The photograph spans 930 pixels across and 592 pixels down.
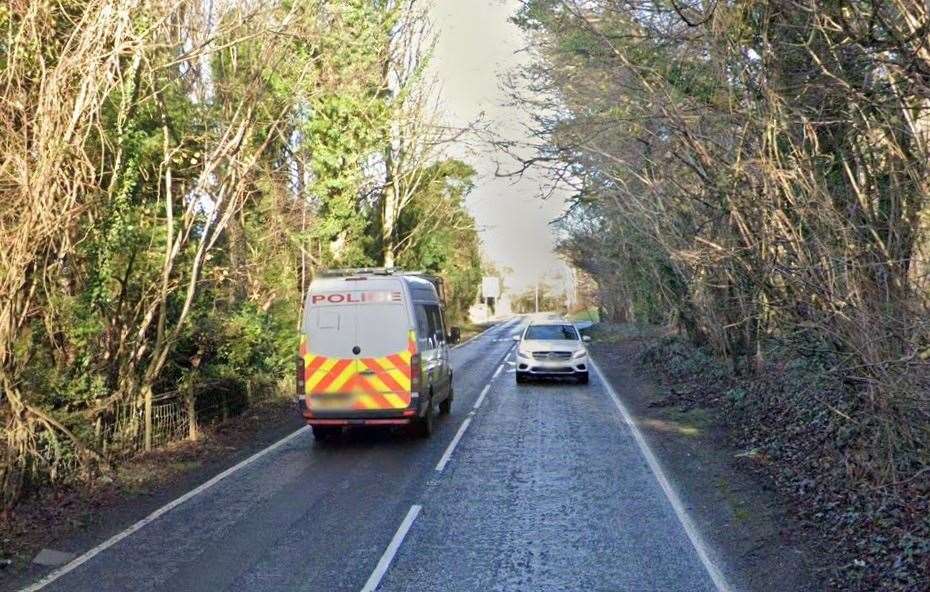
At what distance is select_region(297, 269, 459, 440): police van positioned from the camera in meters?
13.4

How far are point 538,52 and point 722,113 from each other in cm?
645

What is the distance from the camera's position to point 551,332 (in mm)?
24734

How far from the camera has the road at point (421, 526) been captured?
23.1ft

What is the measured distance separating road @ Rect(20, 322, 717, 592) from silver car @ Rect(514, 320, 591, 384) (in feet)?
30.5

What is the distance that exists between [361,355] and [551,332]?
11.9 m

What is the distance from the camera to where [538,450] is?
13.1 m

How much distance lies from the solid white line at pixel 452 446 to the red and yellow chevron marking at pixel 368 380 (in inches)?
36.2

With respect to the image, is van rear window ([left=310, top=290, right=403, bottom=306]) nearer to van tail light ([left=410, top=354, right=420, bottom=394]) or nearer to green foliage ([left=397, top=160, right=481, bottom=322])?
van tail light ([left=410, top=354, right=420, bottom=394])

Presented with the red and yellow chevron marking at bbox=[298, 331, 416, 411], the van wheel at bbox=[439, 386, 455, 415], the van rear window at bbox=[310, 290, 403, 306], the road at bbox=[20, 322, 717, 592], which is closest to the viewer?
the road at bbox=[20, 322, 717, 592]

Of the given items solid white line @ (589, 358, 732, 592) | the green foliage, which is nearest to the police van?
solid white line @ (589, 358, 732, 592)

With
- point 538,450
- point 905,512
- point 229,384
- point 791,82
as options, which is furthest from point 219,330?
point 905,512

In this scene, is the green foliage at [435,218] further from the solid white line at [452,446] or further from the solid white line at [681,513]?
the solid white line at [681,513]

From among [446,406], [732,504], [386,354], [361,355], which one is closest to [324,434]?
[361,355]

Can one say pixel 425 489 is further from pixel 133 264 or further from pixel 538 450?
pixel 133 264
